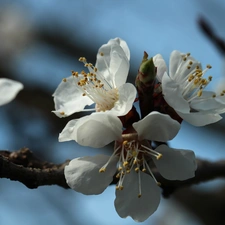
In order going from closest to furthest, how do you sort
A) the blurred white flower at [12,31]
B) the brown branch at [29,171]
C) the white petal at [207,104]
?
1. the brown branch at [29,171]
2. the white petal at [207,104]
3. the blurred white flower at [12,31]

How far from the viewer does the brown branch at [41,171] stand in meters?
1.34

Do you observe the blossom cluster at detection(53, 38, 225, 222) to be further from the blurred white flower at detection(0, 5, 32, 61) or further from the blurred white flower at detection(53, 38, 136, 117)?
the blurred white flower at detection(0, 5, 32, 61)

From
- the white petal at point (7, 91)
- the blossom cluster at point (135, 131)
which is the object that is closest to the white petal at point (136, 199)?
the blossom cluster at point (135, 131)

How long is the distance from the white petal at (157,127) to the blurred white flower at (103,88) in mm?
67

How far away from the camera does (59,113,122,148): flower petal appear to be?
135 cm

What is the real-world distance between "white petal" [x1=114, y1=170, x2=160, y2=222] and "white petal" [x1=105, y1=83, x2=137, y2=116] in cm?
21

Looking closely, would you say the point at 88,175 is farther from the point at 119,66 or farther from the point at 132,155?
the point at 119,66

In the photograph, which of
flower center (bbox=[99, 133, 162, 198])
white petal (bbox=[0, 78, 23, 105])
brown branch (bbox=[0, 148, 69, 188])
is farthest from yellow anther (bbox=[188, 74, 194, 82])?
white petal (bbox=[0, 78, 23, 105])

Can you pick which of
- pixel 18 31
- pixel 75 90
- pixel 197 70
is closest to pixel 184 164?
pixel 197 70

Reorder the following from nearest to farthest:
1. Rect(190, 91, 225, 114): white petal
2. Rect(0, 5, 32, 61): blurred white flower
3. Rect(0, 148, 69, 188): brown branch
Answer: Rect(0, 148, 69, 188): brown branch < Rect(190, 91, 225, 114): white petal < Rect(0, 5, 32, 61): blurred white flower

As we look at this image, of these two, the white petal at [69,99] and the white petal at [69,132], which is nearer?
the white petal at [69,132]

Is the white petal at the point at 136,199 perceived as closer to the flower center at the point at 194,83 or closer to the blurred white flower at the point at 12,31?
the flower center at the point at 194,83

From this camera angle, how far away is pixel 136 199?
1.43 meters

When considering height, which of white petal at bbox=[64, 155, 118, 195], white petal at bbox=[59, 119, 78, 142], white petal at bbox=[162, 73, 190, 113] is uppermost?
white petal at bbox=[162, 73, 190, 113]
